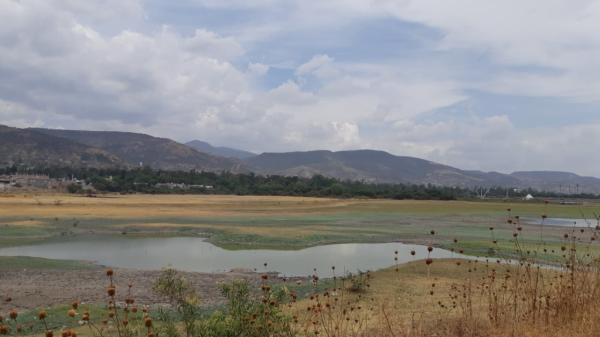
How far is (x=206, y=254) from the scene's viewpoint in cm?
2475

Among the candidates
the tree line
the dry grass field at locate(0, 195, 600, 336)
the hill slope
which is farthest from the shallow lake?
the hill slope

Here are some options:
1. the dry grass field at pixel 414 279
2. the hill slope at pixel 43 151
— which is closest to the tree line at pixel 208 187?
the hill slope at pixel 43 151

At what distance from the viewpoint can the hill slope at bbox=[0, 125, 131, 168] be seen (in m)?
158

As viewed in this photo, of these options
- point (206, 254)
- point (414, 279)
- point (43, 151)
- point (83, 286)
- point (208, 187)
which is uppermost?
point (43, 151)

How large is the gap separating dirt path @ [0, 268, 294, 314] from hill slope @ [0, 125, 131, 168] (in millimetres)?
157168

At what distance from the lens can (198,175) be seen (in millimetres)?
133875

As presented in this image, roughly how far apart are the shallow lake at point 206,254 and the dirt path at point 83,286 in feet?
7.43

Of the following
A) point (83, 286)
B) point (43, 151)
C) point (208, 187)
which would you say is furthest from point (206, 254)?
point (43, 151)

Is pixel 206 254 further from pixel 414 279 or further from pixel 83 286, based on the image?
pixel 414 279

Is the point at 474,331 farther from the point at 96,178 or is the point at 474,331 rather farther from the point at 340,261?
the point at 96,178

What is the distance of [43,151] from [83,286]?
173 meters

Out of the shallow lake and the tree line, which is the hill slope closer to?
the tree line

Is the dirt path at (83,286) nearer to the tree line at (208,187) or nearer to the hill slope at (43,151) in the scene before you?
the tree line at (208,187)

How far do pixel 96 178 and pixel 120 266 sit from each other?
99427mm
